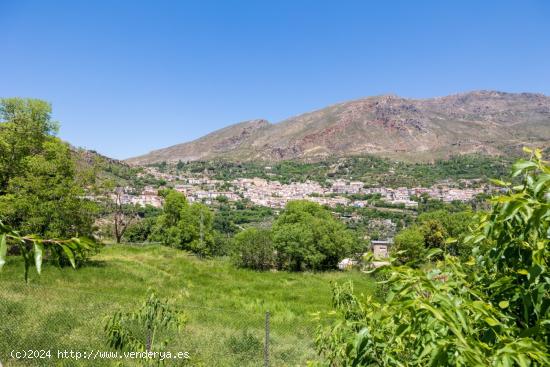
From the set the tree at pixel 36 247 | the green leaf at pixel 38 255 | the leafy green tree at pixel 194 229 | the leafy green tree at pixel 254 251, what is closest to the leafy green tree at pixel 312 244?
the leafy green tree at pixel 254 251

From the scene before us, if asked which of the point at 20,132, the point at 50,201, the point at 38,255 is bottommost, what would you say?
the point at 50,201

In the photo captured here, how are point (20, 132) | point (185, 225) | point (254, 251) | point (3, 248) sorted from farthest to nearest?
point (185, 225), point (254, 251), point (20, 132), point (3, 248)

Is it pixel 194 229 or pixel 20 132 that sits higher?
pixel 20 132

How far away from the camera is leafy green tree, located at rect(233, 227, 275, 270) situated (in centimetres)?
3152

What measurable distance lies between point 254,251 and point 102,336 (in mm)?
23313

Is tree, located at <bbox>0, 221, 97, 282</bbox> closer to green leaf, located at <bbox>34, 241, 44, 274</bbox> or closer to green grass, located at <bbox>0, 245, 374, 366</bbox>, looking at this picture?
green leaf, located at <bbox>34, 241, 44, 274</bbox>

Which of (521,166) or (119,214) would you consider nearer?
(521,166)

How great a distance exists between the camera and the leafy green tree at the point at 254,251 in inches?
1241

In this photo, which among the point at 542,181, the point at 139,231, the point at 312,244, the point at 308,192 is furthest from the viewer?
the point at 308,192

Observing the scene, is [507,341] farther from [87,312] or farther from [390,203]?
[390,203]

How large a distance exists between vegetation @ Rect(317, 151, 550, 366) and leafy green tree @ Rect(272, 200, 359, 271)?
98.9 feet

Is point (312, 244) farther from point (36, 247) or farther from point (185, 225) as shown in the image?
point (36, 247)

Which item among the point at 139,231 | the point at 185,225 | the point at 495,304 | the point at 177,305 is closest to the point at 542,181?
the point at 495,304

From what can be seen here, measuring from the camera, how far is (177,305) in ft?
26.5
